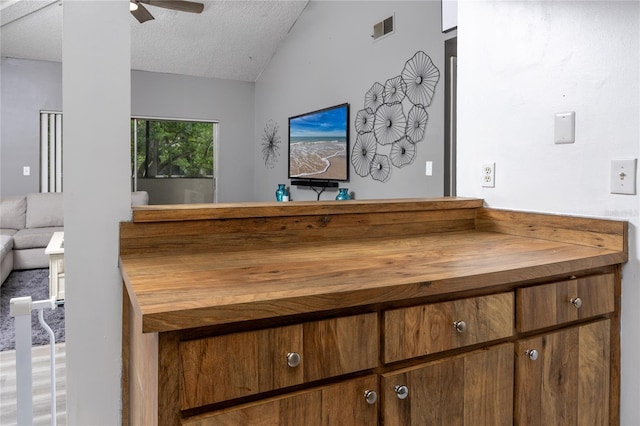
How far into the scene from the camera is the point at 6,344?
271 cm

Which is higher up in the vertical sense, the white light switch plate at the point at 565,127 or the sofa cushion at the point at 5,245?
the white light switch plate at the point at 565,127

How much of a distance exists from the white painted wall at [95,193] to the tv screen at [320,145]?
3.58 m

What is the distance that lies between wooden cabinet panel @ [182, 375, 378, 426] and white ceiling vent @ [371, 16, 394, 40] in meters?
3.57

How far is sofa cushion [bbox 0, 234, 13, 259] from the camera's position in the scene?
4118mm

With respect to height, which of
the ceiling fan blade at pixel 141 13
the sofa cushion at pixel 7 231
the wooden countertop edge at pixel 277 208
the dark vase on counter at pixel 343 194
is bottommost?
the sofa cushion at pixel 7 231

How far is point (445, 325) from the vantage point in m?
1.03

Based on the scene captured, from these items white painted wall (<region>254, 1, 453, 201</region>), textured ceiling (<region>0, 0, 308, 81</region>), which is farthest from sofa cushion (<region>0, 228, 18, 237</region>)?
white painted wall (<region>254, 1, 453, 201</region>)

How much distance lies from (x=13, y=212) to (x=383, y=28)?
4361mm

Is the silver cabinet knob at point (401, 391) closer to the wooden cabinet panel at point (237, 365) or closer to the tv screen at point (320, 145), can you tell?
the wooden cabinet panel at point (237, 365)

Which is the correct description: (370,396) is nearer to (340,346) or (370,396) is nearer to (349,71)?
(340,346)

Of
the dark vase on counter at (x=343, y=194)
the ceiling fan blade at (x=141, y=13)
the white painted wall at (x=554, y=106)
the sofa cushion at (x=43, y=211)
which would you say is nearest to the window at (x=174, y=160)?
the sofa cushion at (x=43, y=211)

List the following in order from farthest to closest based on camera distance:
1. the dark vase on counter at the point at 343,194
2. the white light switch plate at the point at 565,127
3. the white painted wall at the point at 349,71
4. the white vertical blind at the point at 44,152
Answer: the white vertical blind at the point at 44,152, the dark vase on counter at the point at 343,194, the white painted wall at the point at 349,71, the white light switch plate at the point at 565,127

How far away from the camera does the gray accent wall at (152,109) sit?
5941 millimetres

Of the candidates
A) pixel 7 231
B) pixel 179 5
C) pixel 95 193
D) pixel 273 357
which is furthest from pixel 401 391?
pixel 7 231
